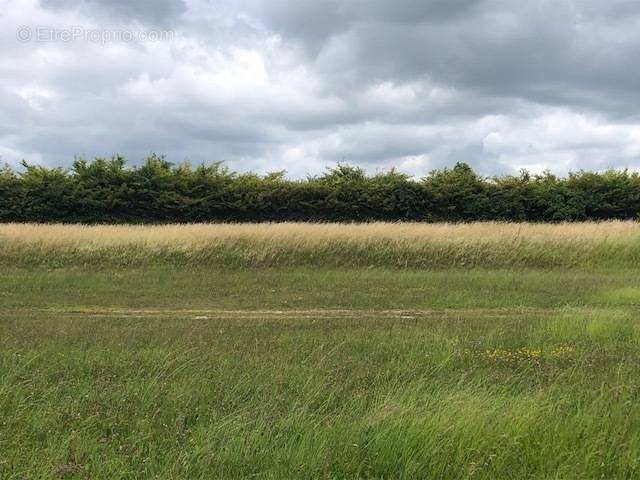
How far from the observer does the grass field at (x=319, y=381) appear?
482 cm

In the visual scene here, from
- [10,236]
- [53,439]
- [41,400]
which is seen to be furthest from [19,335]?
[10,236]

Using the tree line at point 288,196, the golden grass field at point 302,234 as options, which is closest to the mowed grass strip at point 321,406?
the golden grass field at point 302,234

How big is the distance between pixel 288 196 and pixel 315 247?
18.4 meters

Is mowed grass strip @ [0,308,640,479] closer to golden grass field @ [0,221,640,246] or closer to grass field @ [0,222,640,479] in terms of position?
grass field @ [0,222,640,479]

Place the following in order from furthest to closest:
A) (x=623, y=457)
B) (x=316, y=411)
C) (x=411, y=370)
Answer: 1. (x=411, y=370)
2. (x=316, y=411)
3. (x=623, y=457)

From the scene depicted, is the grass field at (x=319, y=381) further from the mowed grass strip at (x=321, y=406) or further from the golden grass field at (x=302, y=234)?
the golden grass field at (x=302, y=234)

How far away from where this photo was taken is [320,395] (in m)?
6.19

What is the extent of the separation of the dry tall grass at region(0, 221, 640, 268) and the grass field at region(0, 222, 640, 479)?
5.01 meters

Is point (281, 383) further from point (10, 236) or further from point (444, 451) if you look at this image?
point (10, 236)

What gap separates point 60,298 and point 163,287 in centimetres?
287

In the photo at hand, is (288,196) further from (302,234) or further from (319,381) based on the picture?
(319,381)

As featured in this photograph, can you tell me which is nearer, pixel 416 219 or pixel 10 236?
pixel 10 236

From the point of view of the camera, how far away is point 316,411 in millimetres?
5766

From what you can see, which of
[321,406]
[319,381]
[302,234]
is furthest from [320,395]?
[302,234]
